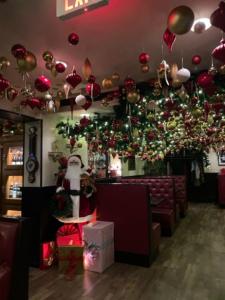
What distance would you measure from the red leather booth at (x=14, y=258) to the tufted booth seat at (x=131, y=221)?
1722mm

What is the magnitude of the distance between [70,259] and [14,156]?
4274mm

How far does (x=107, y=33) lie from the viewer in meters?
2.85

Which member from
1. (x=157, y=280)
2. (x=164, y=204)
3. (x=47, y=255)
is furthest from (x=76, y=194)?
(x=164, y=204)

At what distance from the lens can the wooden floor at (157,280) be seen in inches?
105

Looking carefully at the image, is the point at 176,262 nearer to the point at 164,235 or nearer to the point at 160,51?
the point at 164,235

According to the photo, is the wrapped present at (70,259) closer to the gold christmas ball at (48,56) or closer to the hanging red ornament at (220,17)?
the gold christmas ball at (48,56)

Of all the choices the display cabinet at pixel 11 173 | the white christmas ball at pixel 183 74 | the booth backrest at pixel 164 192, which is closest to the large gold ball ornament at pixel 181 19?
the white christmas ball at pixel 183 74

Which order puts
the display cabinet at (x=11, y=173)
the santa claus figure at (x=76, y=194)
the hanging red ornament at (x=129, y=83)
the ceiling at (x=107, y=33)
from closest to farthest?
the ceiling at (x=107, y=33), the hanging red ornament at (x=129, y=83), the santa claus figure at (x=76, y=194), the display cabinet at (x=11, y=173)

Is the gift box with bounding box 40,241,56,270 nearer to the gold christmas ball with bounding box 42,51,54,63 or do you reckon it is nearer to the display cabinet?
the gold christmas ball with bounding box 42,51,54,63

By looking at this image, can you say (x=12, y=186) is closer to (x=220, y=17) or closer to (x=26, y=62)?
(x=26, y=62)

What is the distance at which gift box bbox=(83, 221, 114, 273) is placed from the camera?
3.29 metres

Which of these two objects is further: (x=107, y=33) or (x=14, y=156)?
(x=14, y=156)

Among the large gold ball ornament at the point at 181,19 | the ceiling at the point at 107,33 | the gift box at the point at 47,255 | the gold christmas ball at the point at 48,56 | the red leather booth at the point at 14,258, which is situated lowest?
the gift box at the point at 47,255

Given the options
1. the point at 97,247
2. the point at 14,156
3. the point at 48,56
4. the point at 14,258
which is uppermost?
the point at 48,56
